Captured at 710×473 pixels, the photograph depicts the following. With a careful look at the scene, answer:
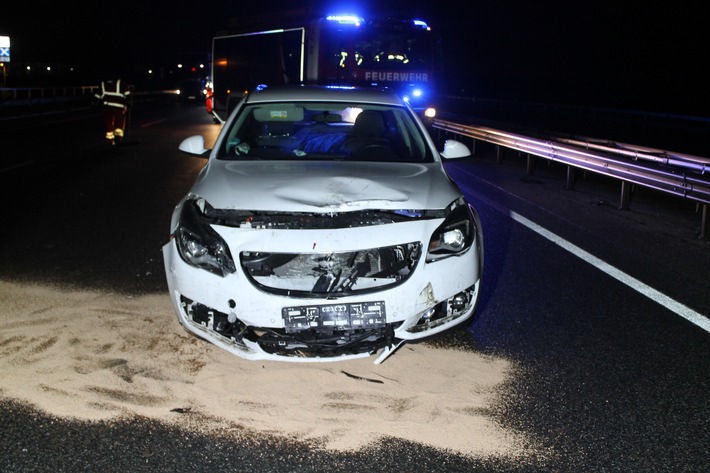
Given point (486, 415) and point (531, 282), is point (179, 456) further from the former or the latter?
point (531, 282)

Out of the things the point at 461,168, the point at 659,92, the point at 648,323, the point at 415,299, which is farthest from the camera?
the point at 659,92

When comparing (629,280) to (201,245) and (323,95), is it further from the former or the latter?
(201,245)

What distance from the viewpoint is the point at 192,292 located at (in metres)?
4.66

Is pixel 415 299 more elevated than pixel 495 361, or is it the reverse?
pixel 415 299

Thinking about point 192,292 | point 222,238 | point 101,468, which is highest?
point 222,238

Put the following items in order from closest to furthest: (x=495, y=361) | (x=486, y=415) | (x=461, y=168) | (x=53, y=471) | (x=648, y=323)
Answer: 1. (x=53, y=471)
2. (x=486, y=415)
3. (x=495, y=361)
4. (x=648, y=323)
5. (x=461, y=168)

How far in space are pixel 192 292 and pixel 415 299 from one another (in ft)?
4.05

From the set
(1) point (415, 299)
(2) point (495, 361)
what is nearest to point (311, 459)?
(1) point (415, 299)

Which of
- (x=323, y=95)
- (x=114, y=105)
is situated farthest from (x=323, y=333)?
(x=114, y=105)

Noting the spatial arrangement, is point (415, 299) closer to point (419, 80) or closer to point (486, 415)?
point (486, 415)

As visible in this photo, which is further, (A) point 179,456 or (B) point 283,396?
(B) point 283,396

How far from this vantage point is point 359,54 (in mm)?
21359

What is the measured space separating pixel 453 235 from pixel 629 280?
9.36ft

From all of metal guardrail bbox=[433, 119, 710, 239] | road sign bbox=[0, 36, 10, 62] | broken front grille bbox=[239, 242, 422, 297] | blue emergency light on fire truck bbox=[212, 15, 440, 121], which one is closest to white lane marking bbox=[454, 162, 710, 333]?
metal guardrail bbox=[433, 119, 710, 239]
